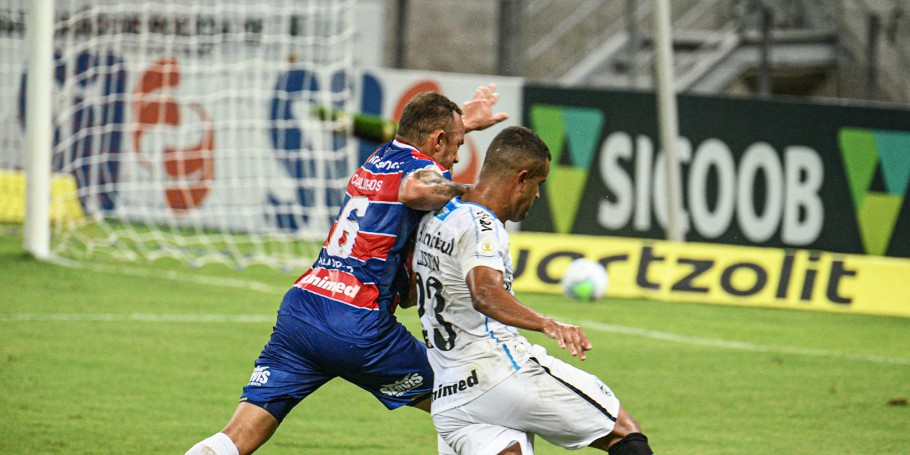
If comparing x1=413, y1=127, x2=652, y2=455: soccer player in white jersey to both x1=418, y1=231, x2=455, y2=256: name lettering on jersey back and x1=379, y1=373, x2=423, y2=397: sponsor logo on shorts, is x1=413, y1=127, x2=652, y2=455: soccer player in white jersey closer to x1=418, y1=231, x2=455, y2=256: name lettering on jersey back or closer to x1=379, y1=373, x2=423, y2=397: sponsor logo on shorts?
x1=418, y1=231, x2=455, y2=256: name lettering on jersey back

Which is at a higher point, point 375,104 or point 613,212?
point 375,104

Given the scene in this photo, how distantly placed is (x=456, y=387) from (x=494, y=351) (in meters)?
0.18

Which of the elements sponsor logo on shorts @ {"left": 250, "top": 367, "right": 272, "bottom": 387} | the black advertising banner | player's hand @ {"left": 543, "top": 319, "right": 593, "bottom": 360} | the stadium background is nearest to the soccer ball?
the stadium background

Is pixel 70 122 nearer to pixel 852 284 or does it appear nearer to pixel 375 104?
pixel 375 104

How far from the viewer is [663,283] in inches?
482

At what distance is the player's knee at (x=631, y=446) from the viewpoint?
427 cm

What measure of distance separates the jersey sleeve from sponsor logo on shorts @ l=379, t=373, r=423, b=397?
740mm

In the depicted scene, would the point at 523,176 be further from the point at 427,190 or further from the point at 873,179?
the point at 873,179

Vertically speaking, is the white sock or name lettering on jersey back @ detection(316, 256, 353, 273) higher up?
name lettering on jersey back @ detection(316, 256, 353, 273)

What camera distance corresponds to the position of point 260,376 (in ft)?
15.4

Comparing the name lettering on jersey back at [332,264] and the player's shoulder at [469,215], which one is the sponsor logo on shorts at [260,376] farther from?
the player's shoulder at [469,215]

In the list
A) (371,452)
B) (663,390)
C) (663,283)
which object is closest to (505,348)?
(371,452)

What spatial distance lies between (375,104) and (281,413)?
11.0 metres

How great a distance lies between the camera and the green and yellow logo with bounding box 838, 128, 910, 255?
14.9 m
